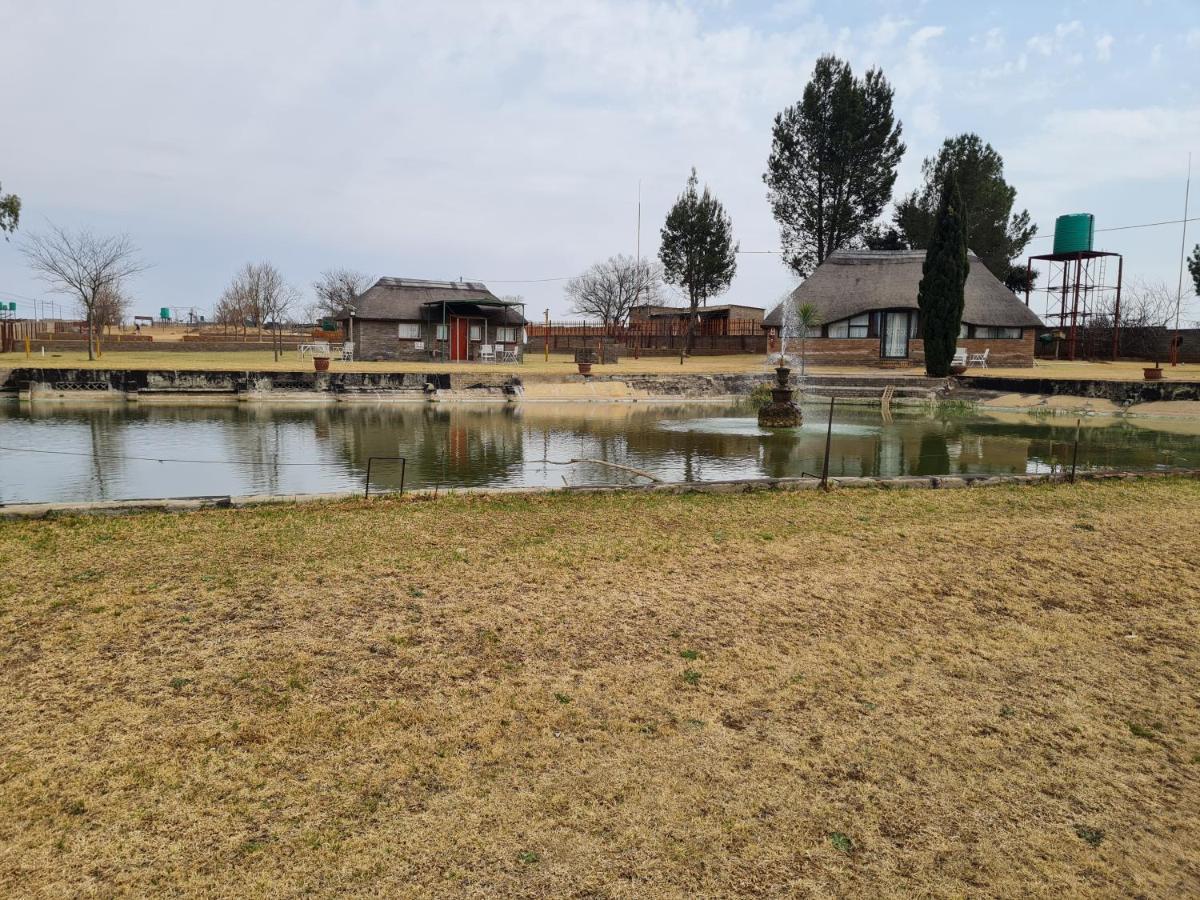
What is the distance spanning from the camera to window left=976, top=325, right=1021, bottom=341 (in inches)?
1645

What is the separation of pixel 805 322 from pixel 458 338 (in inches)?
731

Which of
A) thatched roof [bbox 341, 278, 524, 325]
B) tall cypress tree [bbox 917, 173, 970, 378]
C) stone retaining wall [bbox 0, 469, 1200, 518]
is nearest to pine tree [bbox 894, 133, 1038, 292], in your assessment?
tall cypress tree [bbox 917, 173, 970, 378]

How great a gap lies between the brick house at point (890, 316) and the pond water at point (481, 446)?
594 inches

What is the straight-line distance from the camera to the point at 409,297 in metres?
43.2

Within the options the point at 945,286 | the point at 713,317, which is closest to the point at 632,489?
the point at 945,286

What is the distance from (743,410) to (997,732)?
974 inches

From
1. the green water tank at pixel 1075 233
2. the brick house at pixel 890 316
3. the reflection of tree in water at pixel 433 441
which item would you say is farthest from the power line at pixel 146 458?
the green water tank at pixel 1075 233

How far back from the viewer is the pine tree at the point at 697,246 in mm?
52156

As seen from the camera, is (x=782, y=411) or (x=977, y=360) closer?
(x=782, y=411)

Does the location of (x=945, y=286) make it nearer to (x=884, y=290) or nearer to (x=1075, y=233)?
(x=884, y=290)

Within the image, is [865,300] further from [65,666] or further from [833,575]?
[65,666]

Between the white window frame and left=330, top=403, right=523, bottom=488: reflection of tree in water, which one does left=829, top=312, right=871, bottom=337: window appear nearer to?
the white window frame

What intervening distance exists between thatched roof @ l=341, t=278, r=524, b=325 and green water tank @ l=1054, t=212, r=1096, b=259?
104 ft

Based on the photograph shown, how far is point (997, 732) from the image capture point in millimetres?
4238
